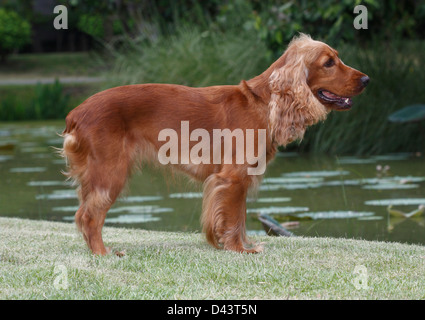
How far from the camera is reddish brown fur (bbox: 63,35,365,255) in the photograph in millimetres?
4801

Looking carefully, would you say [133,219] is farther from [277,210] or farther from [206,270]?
[206,270]

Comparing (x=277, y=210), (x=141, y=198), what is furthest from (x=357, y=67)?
(x=277, y=210)

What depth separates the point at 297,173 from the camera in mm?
10078

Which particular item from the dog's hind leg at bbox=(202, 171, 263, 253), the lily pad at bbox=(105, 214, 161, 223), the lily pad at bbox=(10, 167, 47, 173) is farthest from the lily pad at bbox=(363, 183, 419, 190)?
the lily pad at bbox=(10, 167, 47, 173)

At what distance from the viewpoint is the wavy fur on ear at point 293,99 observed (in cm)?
489

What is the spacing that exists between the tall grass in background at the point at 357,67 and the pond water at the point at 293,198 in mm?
451

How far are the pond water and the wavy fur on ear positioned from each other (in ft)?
2.36

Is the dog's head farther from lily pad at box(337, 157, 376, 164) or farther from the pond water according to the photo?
lily pad at box(337, 157, 376, 164)

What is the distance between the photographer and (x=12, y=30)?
1045 inches

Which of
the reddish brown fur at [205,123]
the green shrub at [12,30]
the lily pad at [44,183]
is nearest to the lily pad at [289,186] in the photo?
the lily pad at [44,183]
